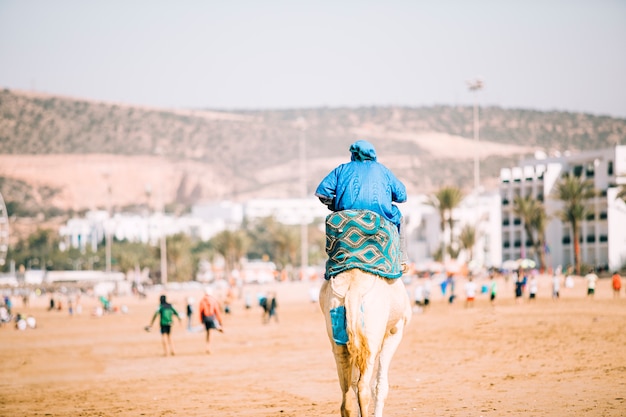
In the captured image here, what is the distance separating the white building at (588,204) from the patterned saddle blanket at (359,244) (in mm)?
68607

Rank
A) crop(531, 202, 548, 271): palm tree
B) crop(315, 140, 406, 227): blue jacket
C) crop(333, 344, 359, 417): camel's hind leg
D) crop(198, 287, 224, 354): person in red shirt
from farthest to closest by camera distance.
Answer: crop(531, 202, 548, 271): palm tree, crop(198, 287, 224, 354): person in red shirt, crop(315, 140, 406, 227): blue jacket, crop(333, 344, 359, 417): camel's hind leg

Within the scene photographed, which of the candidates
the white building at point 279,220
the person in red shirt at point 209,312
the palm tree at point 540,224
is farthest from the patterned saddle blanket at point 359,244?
the white building at point 279,220

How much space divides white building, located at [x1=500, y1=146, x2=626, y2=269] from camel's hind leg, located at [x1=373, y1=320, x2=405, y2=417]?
68344 millimetres

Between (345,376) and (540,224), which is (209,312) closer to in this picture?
(345,376)

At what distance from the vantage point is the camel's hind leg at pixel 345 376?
888 centimetres

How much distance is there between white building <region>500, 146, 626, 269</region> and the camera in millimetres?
80812

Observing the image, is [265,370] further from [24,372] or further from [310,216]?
[310,216]

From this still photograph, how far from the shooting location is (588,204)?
82.2m

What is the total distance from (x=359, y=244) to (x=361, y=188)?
0.50 m

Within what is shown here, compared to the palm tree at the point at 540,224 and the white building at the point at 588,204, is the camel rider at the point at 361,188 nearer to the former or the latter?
the white building at the point at 588,204

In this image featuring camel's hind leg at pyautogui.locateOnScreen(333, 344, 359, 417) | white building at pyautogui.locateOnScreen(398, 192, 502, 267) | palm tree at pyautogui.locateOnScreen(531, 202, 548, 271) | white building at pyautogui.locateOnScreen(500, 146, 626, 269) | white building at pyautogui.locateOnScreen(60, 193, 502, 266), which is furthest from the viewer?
white building at pyautogui.locateOnScreen(60, 193, 502, 266)

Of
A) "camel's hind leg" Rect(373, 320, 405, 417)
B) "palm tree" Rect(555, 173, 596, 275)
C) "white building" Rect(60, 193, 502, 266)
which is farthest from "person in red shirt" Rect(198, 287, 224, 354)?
"white building" Rect(60, 193, 502, 266)

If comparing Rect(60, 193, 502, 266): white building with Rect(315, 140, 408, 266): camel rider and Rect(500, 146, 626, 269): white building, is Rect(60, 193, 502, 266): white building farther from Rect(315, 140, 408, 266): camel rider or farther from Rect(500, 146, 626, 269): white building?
Rect(315, 140, 408, 266): camel rider

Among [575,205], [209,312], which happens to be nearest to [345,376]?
[209,312]
